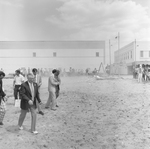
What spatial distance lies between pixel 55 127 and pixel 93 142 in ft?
2.83

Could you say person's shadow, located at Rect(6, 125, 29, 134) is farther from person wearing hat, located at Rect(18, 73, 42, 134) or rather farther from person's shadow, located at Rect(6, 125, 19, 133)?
person wearing hat, located at Rect(18, 73, 42, 134)

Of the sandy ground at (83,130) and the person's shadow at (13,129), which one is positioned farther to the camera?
the person's shadow at (13,129)

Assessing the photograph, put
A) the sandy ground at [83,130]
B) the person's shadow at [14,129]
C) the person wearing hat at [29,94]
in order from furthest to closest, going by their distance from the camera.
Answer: the person's shadow at [14,129] → the person wearing hat at [29,94] → the sandy ground at [83,130]

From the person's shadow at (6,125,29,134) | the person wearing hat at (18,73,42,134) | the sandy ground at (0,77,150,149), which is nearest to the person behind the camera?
the sandy ground at (0,77,150,149)

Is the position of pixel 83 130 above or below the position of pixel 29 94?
below

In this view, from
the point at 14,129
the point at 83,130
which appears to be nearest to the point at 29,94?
the point at 14,129

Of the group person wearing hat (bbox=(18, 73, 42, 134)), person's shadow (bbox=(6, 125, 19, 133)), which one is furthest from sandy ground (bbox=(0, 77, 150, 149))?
person wearing hat (bbox=(18, 73, 42, 134))

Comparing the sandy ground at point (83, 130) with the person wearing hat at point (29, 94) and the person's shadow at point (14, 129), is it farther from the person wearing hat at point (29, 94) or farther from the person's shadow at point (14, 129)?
the person wearing hat at point (29, 94)

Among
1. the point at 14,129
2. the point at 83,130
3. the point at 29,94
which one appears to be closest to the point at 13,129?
the point at 14,129

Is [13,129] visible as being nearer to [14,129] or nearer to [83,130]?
[14,129]

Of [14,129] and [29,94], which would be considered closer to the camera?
[29,94]

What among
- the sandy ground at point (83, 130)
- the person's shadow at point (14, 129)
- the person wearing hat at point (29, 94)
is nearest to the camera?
the sandy ground at point (83, 130)

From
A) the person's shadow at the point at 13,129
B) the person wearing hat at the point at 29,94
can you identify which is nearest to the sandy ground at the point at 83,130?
the person's shadow at the point at 13,129

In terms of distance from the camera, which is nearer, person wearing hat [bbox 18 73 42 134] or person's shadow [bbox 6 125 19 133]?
person wearing hat [bbox 18 73 42 134]
